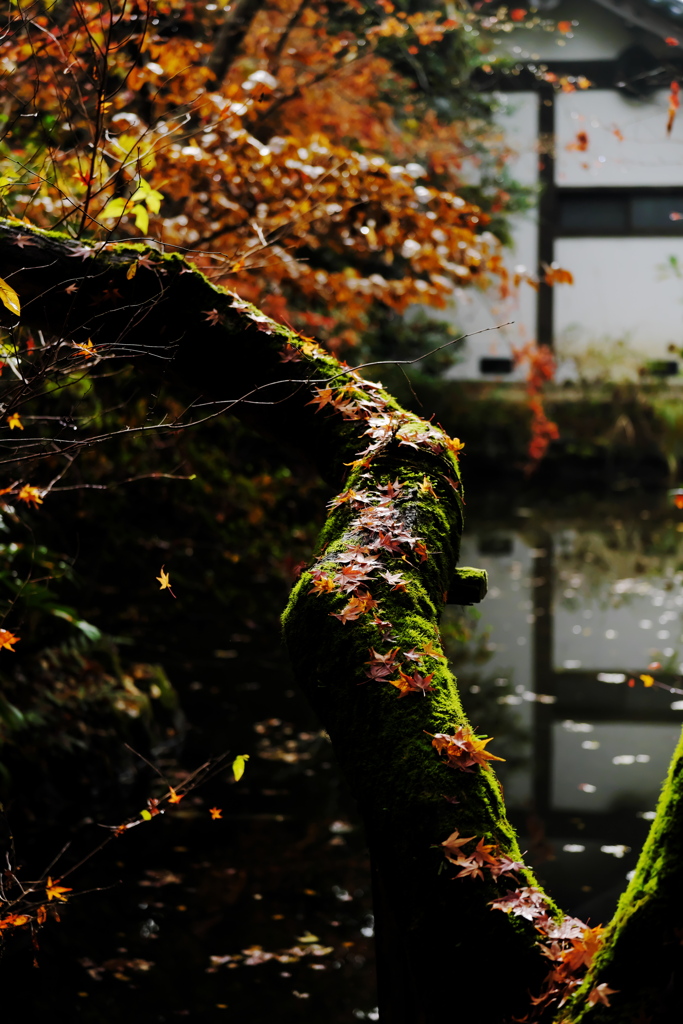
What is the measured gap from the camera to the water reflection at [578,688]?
14.2 ft

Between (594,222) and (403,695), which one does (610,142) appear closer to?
(594,222)

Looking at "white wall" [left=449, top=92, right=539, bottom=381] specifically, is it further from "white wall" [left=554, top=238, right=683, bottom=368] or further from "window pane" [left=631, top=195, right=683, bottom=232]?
"window pane" [left=631, top=195, right=683, bottom=232]

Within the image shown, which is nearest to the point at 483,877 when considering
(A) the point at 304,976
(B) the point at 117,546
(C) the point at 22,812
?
(A) the point at 304,976

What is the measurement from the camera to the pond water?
127 inches

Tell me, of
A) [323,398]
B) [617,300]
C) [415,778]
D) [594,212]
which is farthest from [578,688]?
[594,212]

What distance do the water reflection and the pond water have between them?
16 mm

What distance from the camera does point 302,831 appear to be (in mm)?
4305

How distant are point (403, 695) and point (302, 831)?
10.4 feet

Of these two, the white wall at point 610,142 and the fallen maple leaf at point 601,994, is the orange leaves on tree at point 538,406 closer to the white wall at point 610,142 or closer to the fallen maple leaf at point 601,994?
the white wall at point 610,142

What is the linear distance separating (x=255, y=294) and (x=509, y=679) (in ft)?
10.5

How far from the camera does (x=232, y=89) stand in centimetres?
509

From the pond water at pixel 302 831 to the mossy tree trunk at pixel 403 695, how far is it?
967mm

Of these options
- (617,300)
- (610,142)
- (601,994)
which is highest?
(610,142)

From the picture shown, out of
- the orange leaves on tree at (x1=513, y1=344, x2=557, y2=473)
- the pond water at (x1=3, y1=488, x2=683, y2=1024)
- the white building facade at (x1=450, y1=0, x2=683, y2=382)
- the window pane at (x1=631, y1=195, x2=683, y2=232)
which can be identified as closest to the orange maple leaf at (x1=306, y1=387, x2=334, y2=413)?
the pond water at (x1=3, y1=488, x2=683, y2=1024)
